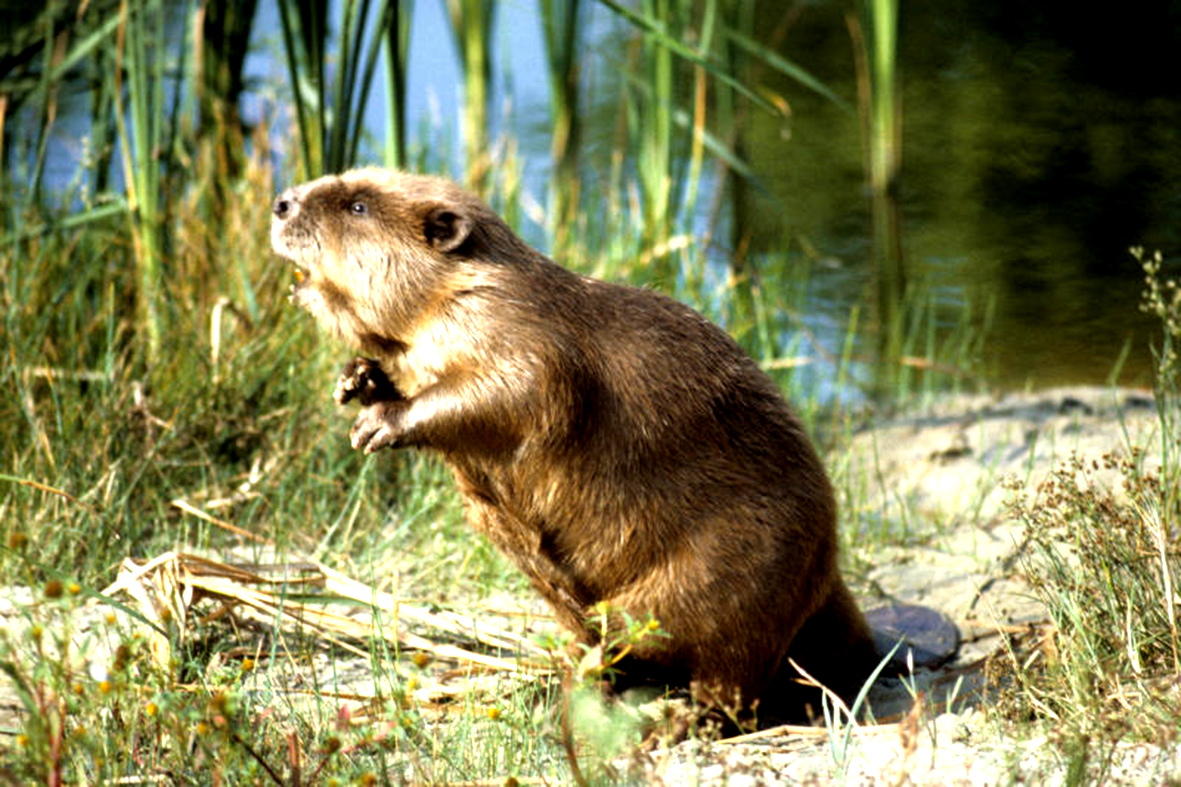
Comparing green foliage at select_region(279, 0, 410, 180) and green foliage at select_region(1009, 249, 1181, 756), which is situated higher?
green foliage at select_region(279, 0, 410, 180)

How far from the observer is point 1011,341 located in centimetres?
646

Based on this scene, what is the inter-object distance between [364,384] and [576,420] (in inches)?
18.3

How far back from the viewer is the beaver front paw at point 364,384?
10.2 ft

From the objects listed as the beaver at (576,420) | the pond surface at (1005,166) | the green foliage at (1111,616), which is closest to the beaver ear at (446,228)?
the beaver at (576,420)

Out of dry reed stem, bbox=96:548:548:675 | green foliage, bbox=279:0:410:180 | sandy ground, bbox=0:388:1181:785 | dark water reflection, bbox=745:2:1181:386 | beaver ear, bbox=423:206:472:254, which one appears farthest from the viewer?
dark water reflection, bbox=745:2:1181:386

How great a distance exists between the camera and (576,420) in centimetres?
298

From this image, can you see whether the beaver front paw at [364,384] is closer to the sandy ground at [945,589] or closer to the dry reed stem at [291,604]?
the dry reed stem at [291,604]

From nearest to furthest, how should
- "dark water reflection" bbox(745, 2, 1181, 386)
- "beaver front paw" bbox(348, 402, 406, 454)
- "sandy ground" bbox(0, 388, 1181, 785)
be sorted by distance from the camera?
"sandy ground" bbox(0, 388, 1181, 785), "beaver front paw" bbox(348, 402, 406, 454), "dark water reflection" bbox(745, 2, 1181, 386)

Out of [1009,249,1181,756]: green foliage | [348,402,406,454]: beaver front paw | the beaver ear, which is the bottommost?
[1009,249,1181,756]: green foliage

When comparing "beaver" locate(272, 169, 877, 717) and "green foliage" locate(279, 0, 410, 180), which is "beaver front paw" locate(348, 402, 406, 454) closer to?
"beaver" locate(272, 169, 877, 717)

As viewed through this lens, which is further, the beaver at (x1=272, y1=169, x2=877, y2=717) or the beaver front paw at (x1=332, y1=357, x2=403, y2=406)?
the beaver front paw at (x1=332, y1=357, x2=403, y2=406)

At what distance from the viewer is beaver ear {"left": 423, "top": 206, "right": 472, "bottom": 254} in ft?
9.96

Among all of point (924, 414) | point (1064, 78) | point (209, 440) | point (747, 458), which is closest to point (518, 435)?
point (747, 458)

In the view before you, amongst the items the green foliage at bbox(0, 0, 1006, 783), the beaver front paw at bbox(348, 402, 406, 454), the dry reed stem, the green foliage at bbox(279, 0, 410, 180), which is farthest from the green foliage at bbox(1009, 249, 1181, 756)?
the green foliage at bbox(279, 0, 410, 180)
